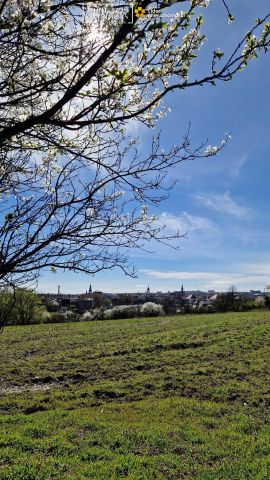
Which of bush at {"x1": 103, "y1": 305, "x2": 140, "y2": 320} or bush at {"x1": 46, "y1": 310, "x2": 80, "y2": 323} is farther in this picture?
bush at {"x1": 46, "y1": 310, "x2": 80, "y2": 323}

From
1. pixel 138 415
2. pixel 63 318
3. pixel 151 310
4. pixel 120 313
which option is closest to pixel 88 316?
pixel 63 318

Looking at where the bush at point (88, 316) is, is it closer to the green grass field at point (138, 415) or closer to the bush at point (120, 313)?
the bush at point (120, 313)

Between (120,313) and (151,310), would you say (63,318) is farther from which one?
(151,310)

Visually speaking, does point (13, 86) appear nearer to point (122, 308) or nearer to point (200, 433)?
point (200, 433)

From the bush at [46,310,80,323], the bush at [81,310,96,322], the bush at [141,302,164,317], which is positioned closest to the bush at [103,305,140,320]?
the bush at [141,302,164,317]

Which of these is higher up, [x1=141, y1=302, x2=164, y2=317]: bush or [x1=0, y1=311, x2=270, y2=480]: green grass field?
[x1=141, y1=302, x2=164, y2=317]: bush

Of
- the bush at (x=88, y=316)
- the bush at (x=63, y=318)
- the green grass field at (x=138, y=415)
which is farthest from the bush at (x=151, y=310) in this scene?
the green grass field at (x=138, y=415)

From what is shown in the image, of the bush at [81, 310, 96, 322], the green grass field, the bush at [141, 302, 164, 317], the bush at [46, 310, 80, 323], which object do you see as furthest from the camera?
the bush at [141, 302, 164, 317]

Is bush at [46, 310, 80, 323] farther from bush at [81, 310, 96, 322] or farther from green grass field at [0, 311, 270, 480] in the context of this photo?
green grass field at [0, 311, 270, 480]

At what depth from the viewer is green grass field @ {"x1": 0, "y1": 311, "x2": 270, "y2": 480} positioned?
5.95 metres

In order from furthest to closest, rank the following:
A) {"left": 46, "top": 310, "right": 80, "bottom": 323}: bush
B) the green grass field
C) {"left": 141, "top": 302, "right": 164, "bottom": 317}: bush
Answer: {"left": 141, "top": 302, "right": 164, "bottom": 317}: bush < {"left": 46, "top": 310, "right": 80, "bottom": 323}: bush < the green grass field

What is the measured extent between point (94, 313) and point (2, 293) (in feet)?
133

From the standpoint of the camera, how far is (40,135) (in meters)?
3.21

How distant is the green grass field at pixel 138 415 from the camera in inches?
234
